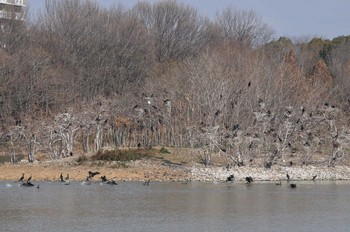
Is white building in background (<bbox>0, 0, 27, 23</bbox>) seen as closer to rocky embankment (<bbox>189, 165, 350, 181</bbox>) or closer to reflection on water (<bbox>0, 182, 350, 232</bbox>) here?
rocky embankment (<bbox>189, 165, 350, 181</bbox>)

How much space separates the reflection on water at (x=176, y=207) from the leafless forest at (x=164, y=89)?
543 cm

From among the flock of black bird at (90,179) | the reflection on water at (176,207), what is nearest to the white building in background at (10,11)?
the flock of black bird at (90,179)

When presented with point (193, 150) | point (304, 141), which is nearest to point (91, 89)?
point (193, 150)

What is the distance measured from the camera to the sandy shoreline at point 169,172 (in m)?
42.7

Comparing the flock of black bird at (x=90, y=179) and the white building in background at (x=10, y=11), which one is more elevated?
the white building in background at (x=10, y=11)

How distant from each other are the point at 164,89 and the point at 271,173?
19.0m

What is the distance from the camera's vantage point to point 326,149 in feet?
163

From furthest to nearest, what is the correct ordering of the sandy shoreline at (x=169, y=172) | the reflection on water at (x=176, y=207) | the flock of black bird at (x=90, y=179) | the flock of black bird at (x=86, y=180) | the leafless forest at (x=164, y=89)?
1. the leafless forest at (x=164, y=89)
2. the sandy shoreline at (x=169, y=172)
3. the flock of black bird at (x=86, y=180)
4. the flock of black bird at (x=90, y=179)
5. the reflection on water at (x=176, y=207)

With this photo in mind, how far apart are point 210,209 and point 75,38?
51839 millimetres

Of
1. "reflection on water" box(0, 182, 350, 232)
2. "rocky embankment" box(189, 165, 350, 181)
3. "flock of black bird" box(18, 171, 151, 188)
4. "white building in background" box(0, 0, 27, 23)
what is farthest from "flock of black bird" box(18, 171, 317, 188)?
"white building in background" box(0, 0, 27, 23)

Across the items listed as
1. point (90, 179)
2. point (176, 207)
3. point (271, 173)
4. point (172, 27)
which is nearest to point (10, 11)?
point (172, 27)

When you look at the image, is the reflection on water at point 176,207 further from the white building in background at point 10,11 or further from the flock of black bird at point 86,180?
the white building in background at point 10,11

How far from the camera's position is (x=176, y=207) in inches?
1234

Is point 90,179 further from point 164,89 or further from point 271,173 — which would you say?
point 164,89
